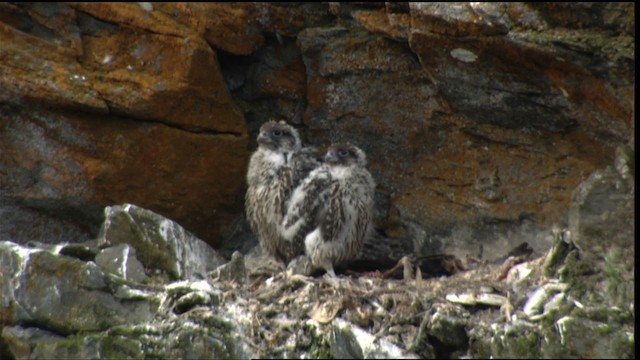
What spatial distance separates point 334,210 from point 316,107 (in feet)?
2.39

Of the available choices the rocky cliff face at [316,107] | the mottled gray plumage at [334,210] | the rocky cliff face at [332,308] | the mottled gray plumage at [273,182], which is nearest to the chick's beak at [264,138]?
the mottled gray plumage at [273,182]

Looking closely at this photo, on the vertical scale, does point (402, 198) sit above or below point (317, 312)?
above

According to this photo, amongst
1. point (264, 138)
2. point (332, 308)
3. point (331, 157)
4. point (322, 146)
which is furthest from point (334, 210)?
point (332, 308)

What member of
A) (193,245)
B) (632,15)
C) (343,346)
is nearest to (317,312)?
(343,346)

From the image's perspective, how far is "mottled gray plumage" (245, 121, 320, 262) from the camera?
7.11 meters

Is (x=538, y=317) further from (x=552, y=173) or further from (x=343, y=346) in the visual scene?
(x=552, y=173)

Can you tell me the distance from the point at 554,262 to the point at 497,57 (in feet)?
4.00

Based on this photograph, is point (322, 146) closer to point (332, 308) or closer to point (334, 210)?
point (334, 210)

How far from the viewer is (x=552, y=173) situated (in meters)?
6.90

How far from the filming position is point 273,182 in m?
7.16

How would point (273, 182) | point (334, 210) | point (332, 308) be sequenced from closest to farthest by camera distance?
point (332, 308) → point (334, 210) → point (273, 182)

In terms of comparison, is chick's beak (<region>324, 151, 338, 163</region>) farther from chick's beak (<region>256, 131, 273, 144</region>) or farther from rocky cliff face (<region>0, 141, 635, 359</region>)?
rocky cliff face (<region>0, 141, 635, 359</region>)

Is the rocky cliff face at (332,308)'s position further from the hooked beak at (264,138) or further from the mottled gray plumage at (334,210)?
the hooked beak at (264,138)

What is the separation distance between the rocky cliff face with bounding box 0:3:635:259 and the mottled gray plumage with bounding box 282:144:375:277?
0.34 meters
